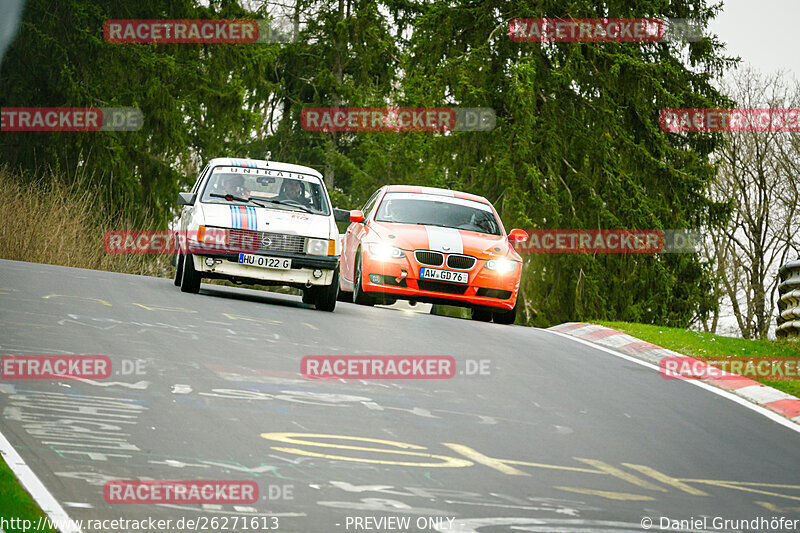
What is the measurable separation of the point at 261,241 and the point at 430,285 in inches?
106

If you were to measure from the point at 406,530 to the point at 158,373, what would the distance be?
4.04 metres

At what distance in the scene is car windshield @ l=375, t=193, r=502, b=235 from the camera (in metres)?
17.7

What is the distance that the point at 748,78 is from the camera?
147 ft

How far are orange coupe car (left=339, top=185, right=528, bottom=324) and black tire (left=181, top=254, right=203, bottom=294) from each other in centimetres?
252

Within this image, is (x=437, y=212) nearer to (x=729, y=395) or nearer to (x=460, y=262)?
(x=460, y=262)

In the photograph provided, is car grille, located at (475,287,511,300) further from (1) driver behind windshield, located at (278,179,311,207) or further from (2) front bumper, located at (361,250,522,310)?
(1) driver behind windshield, located at (278,179,311,207)

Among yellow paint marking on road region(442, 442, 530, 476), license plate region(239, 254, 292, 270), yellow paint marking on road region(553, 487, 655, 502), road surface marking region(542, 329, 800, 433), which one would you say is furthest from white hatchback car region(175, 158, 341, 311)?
yellow paint marking on road region(553, 487, 655, 502)

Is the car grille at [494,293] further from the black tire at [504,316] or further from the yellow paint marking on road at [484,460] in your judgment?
the yellow paint marking on road at [484,460]

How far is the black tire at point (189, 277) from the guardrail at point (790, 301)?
853cm

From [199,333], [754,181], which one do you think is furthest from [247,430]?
[754,181]

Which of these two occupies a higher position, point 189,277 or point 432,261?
point 432,261

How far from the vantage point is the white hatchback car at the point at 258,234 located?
1507 centimetres

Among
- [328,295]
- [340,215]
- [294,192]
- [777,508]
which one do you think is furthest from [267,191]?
[777,508]

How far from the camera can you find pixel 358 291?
17266mm
